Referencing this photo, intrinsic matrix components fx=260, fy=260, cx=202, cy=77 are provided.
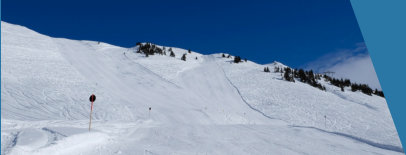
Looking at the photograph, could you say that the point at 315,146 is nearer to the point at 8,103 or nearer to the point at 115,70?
the point at 8,103

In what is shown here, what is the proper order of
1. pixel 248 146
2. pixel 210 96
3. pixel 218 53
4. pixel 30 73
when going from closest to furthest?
pixel 248 146, pixel 30 73, pixel 210 96, pixel 218 53

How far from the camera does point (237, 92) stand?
2317cm

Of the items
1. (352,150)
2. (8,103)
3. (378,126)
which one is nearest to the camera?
(352,150)

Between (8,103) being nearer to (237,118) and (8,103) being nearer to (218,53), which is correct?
(237,118)

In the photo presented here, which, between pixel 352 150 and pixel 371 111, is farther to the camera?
pixel 371 111

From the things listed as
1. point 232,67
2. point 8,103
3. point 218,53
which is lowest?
point 8,103

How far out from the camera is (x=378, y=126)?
1559 centimetres

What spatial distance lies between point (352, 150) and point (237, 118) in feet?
27.0

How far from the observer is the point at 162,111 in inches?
591

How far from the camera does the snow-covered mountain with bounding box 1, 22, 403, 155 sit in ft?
23.5

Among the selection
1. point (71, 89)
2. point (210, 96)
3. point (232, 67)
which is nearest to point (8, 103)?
point (71, 89)

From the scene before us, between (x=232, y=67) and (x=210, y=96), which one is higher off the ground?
(x=232, y=67)

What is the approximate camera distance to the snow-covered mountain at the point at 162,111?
717 centimetres

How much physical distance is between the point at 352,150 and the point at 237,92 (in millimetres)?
15197
